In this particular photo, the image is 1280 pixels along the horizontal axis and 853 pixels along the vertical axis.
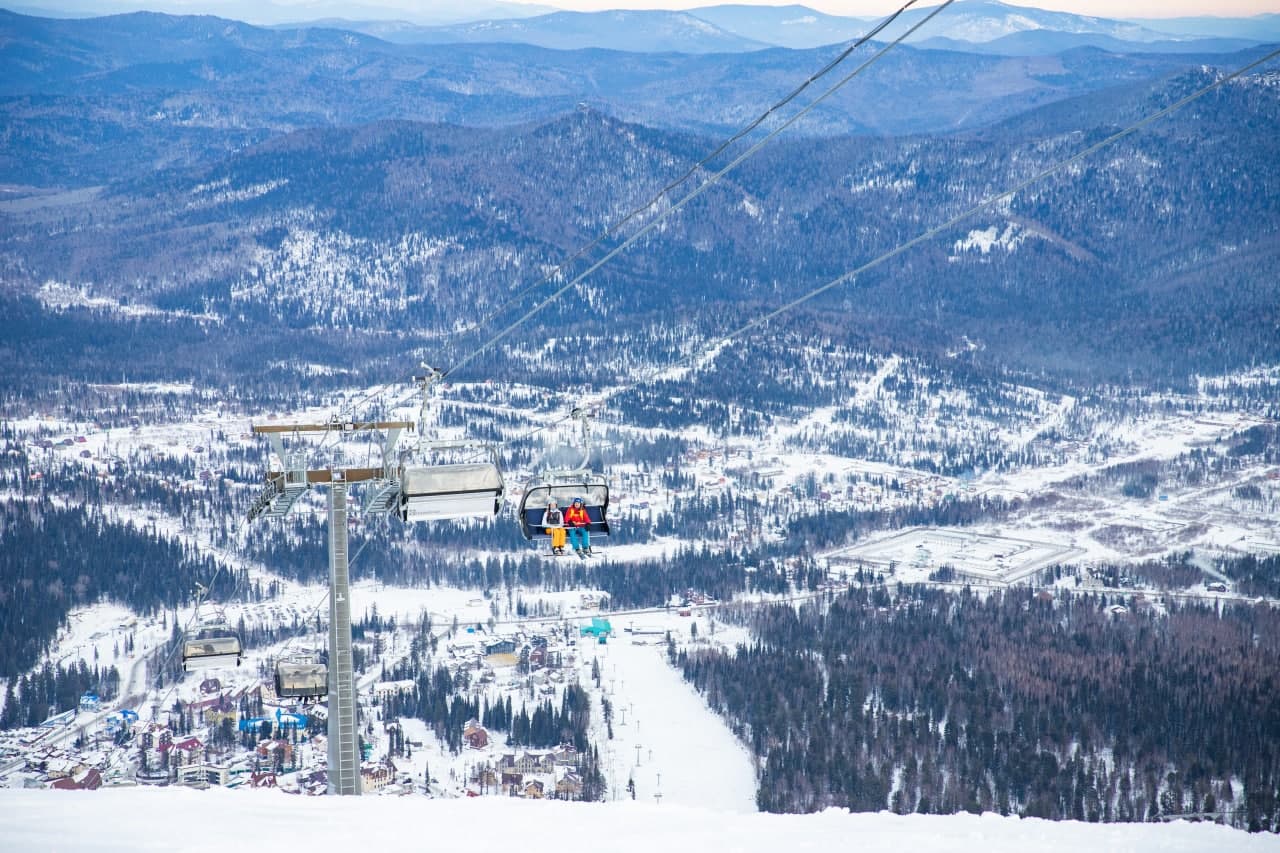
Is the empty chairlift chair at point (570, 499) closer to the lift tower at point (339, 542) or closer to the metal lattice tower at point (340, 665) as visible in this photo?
the lift tower at point (339, 542)

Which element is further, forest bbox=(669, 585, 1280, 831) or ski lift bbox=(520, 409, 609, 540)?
forest bbox=(669, 585, 1280, 831)

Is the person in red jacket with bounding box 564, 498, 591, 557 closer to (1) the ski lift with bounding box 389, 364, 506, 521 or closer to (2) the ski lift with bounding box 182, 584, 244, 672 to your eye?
(1) the ski lift with bounding box 389, 364, 506, 521

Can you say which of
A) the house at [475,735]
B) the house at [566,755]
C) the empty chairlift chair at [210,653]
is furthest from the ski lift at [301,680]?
the house at [475,735]

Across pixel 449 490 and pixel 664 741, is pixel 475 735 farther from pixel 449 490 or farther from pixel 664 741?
pixel 449 490

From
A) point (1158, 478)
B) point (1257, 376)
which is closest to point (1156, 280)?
point (1257, 376)

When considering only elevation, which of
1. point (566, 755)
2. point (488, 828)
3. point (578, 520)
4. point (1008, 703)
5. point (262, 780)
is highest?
point (578, 520)

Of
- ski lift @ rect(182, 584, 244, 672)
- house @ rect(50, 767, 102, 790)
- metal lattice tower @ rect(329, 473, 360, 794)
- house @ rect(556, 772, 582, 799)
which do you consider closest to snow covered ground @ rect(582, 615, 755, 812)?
house @ rect(556, 772, 582, 799)

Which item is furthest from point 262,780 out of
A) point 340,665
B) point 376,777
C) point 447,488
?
point 447,488
